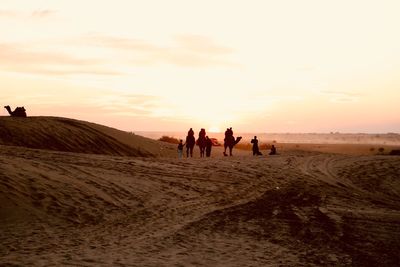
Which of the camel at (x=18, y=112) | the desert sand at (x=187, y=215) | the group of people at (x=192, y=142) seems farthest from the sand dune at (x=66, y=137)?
the desert sand at (x=187, y=215)

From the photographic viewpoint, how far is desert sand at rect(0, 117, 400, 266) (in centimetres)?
886

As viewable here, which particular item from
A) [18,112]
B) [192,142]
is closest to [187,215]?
[192,142]

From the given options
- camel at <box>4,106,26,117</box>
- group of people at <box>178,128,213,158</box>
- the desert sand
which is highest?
camel at <box>4,106,26,117</box>

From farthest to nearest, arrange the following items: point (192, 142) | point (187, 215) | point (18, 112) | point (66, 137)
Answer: point (18, 112)
point (192, 142)
point (66, 137)
point (187, 215)

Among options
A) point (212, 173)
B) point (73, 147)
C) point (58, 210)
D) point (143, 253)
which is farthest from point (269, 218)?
point (73, 147)

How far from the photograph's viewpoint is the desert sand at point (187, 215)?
8859 millimetres

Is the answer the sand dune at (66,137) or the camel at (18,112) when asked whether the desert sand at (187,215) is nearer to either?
the sand dune at (66,137)

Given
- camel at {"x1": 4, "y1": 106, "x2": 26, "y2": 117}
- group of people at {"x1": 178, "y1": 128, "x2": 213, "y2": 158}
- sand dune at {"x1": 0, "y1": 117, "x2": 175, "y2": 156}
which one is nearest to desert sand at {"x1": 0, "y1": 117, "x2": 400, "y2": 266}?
sand dune at {"x1": 0, "y1": 117, "x2": 175, "y2": 156}

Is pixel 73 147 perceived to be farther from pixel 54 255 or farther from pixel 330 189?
pixel 54 255

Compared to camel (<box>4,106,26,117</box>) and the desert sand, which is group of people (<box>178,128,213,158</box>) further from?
camel (<box>4,106,26,117</box>)

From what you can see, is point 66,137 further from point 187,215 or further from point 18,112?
point 187,215

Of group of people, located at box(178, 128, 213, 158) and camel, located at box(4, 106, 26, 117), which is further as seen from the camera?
camel, located at box(4, 106, 26, 117)

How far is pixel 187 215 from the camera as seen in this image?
12398mm

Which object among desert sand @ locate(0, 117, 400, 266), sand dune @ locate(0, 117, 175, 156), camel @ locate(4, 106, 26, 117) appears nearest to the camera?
desert sand @ locate(0, 117, 400, 266)
